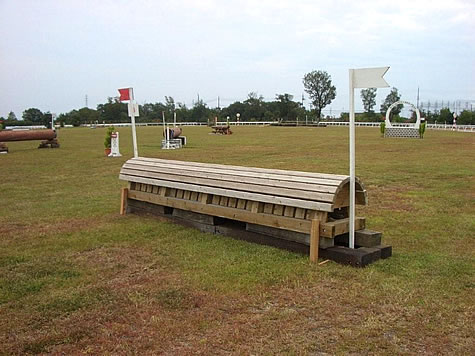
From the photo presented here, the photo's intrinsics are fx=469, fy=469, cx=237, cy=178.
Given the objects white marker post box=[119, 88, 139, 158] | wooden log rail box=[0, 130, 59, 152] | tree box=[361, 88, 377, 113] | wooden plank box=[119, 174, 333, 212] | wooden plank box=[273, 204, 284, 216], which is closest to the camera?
wooden plank box=[119, 174, 333, 212]

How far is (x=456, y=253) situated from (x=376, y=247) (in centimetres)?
98

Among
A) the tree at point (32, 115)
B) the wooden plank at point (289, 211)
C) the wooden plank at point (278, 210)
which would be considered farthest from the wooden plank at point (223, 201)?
the tree at point (32, 115)

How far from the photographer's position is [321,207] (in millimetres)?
4801

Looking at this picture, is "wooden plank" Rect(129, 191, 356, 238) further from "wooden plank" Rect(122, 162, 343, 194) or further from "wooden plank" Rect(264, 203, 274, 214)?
"wooden plank" Rect(122, 162, 343, 194)

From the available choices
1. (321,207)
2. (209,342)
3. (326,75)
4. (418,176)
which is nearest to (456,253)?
(321,207)

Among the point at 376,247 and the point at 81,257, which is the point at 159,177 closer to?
the point at 81,257

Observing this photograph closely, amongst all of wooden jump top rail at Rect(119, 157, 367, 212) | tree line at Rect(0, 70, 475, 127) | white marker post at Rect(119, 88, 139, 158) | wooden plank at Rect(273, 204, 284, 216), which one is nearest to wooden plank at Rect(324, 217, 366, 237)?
wooden jump top rail at Rect(119, 157, 367, 212)

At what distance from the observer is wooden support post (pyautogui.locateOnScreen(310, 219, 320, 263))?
489 cm

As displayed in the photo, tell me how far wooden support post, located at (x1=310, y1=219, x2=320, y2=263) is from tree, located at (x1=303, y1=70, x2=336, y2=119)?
105169 mm

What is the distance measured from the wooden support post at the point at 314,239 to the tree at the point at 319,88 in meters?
105

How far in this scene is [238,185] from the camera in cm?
568

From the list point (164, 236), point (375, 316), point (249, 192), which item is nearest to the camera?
point (375, 316)

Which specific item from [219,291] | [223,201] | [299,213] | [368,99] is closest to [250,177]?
[223,201]

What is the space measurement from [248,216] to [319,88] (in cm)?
10671
